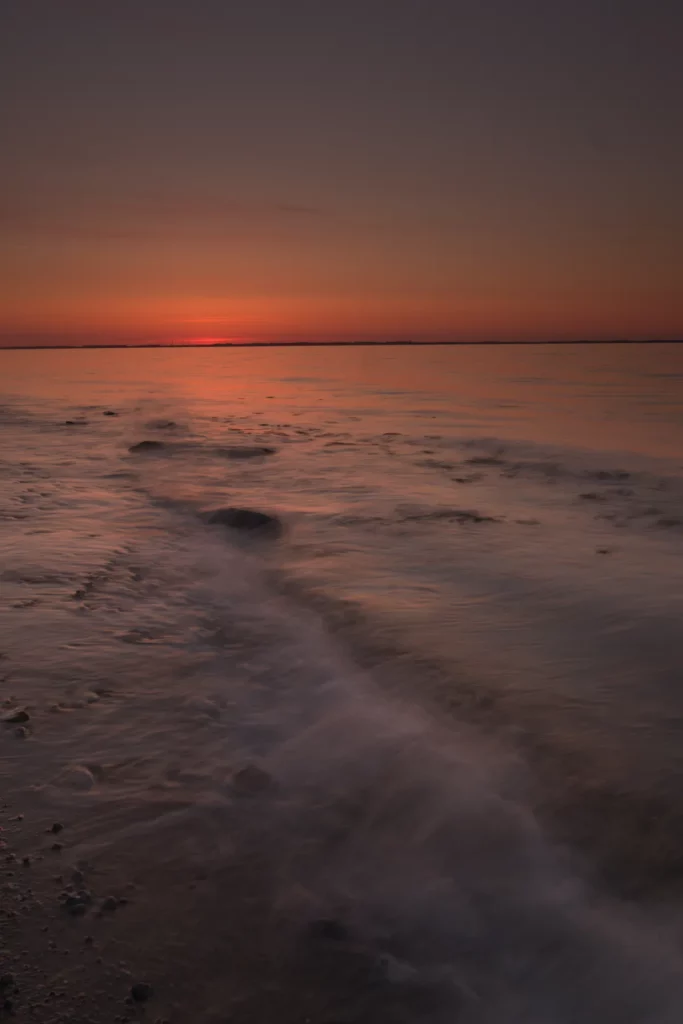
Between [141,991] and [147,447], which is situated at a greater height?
[147,447]

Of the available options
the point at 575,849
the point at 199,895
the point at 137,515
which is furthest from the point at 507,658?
the point at 137,515

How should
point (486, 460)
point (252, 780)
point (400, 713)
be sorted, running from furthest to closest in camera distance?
point (486, 460)
point (400, 713)
point (252, 780)

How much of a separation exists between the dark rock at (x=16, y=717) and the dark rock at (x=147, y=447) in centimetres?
1290

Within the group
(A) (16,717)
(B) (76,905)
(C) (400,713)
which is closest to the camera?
(B) (76,905)

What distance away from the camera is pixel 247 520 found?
9188 mm

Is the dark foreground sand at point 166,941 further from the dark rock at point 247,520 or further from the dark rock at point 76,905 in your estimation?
the dark rock at point 247,520

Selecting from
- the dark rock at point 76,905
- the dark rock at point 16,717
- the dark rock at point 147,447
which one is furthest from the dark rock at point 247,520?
Result: the dark rock at point 147,447

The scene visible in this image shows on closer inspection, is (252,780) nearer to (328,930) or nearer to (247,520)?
(328,930)

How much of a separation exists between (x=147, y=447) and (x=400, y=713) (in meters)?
13.7

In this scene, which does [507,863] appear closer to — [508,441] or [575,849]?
[575,849]

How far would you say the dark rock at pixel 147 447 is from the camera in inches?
647

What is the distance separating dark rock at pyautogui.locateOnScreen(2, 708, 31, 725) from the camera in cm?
387

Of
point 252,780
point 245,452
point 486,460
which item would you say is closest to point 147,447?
point 245,452

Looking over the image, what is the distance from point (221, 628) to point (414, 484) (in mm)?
7068
